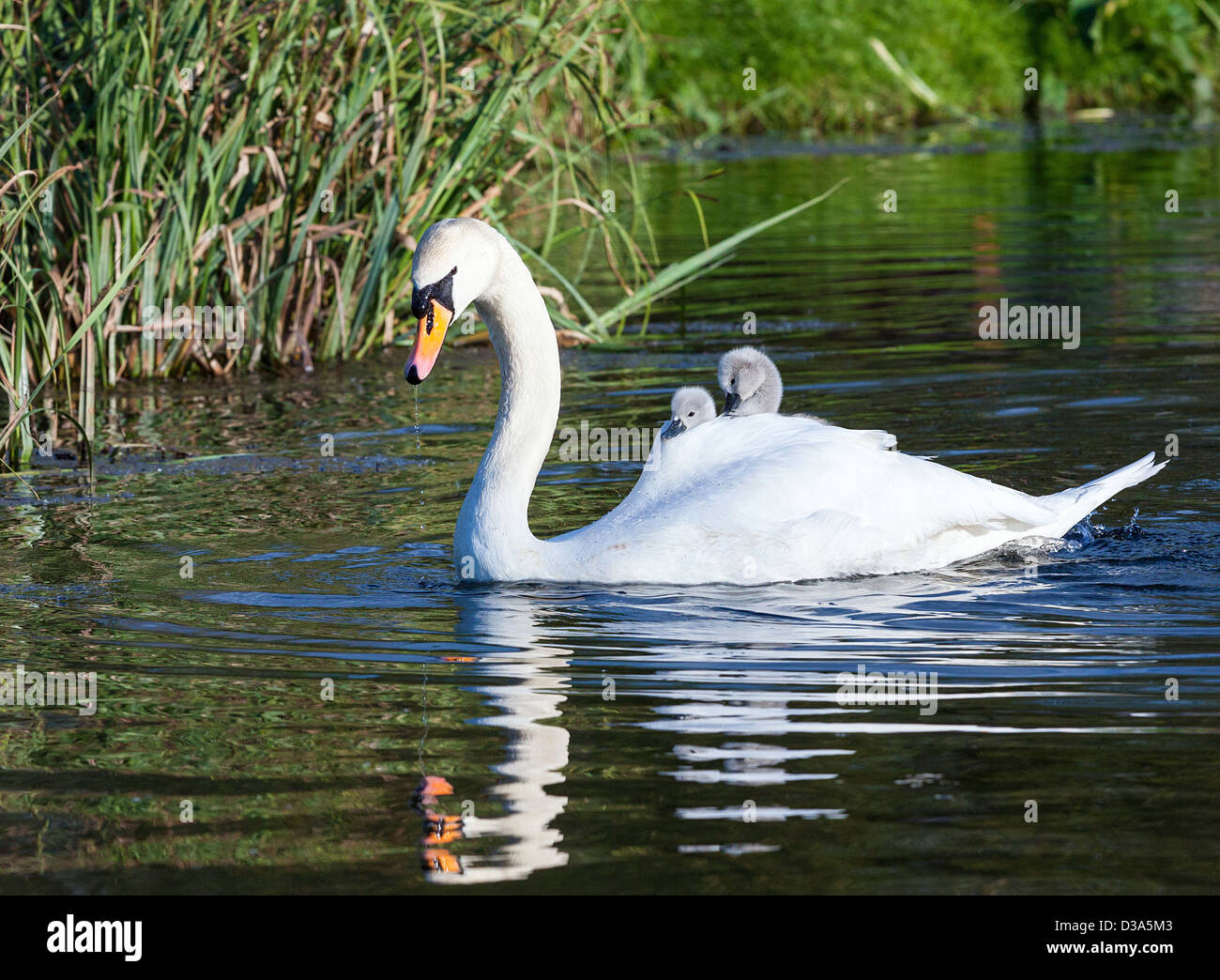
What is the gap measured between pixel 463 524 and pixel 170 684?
49.3 inches

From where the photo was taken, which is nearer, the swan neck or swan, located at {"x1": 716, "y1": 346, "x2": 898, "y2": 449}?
the swan neck

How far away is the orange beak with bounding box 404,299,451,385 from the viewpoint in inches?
199

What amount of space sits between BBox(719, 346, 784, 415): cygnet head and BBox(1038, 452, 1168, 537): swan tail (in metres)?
1.39

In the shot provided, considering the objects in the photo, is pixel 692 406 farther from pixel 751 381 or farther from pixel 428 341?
pixel 428 341

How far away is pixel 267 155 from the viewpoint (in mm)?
8969
